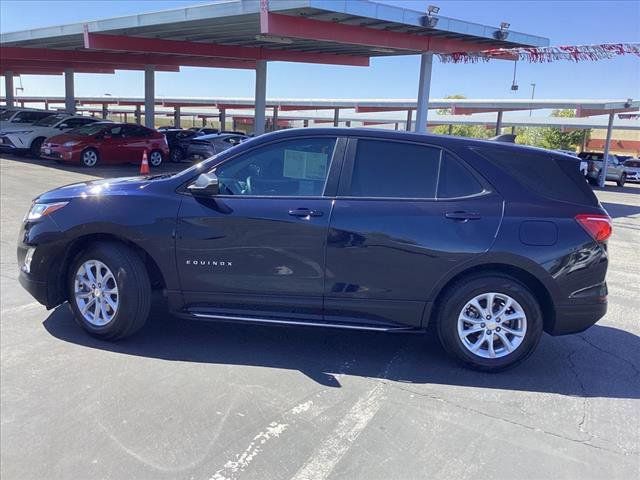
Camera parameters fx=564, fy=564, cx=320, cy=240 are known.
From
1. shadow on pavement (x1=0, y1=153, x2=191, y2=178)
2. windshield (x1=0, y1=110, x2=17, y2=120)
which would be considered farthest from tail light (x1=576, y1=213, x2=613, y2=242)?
windshield (x1=0, y1=110, x2=17, y2=120)

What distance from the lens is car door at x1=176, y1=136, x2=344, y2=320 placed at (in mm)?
4184

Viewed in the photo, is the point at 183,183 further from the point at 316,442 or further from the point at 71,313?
the point at 316,442

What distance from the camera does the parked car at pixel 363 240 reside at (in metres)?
4.12

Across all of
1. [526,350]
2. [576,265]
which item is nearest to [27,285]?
[526,350]

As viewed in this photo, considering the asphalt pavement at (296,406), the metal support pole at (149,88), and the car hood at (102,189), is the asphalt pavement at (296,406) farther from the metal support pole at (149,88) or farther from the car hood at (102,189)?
the metal support pole at (149,88)

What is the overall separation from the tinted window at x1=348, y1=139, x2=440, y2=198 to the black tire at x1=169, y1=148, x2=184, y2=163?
20328 millimetres

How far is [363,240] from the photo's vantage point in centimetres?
413

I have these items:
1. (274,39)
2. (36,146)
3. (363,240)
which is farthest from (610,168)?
(363,240)

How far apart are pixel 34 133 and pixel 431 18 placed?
47.9ft

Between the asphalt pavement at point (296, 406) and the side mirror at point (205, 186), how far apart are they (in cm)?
122

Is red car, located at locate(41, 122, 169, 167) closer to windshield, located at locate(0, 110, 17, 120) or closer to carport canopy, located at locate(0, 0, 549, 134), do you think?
carport canopy, located at locate(0, 0, 549, 134)

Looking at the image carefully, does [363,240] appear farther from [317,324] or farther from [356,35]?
[356,35]

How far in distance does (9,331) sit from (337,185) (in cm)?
289

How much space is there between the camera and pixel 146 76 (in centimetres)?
2719
